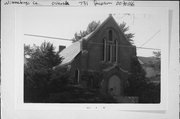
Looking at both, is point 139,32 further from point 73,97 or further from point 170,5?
point 73,97

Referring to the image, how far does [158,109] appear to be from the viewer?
1191mm

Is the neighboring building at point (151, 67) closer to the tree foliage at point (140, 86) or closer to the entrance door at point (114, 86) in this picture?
the tree foliage at point (140, 86)

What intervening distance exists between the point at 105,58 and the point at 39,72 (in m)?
0.40

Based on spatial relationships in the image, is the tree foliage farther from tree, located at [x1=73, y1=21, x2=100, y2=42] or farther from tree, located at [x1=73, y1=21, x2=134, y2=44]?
tree, located at [x1=73, y1=21, x2=100, y2=42]

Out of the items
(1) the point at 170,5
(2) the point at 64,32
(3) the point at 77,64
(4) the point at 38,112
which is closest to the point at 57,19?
(2) the point at 64,32

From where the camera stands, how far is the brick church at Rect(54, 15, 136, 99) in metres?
1.17

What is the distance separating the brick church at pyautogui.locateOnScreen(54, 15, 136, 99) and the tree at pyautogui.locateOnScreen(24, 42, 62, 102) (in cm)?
7

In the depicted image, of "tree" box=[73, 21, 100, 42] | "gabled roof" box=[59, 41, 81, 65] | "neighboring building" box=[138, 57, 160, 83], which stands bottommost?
"neighboring building" box=[138, 57, 160, 83]

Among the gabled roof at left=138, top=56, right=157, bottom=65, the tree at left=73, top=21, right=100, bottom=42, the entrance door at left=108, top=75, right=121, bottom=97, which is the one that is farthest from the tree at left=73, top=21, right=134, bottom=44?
the entrance door at left=108, top=75, right=121, bottom=97

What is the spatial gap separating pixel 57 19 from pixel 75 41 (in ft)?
0.57

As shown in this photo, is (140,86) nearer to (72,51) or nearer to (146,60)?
(146,60)

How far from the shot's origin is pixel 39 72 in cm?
118

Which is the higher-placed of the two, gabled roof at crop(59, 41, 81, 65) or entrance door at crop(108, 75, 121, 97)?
gabled roof at crop(59, 41, 81, 65)

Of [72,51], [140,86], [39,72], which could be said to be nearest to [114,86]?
[140,86]
